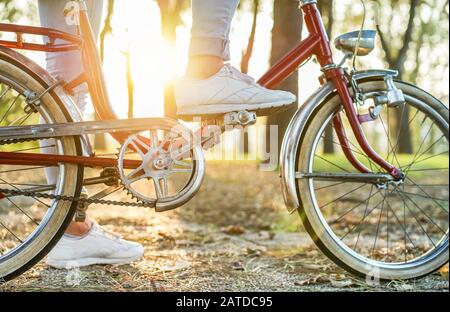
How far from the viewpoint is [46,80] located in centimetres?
199

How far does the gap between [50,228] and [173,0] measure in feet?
27.0

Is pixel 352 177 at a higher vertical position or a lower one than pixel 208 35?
lower

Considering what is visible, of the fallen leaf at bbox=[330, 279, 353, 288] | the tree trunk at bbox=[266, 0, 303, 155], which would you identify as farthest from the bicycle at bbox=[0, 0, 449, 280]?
the tree trunk at bbox=[266, 0, 303, 155]

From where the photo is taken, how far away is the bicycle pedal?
2000mm

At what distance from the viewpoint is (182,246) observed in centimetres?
301

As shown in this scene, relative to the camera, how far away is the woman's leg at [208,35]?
6.56 ft

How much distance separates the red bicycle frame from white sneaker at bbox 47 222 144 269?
0.47 metres

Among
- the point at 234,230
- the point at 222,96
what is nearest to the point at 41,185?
the point at 222,96

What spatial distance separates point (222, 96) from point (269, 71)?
0.90 ft

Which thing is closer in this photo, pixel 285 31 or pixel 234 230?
pixel 234 230

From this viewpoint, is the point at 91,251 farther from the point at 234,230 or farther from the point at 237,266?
the point at 234,230

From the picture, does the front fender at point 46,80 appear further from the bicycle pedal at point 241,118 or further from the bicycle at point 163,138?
the bicycle pedal at point 241,118
